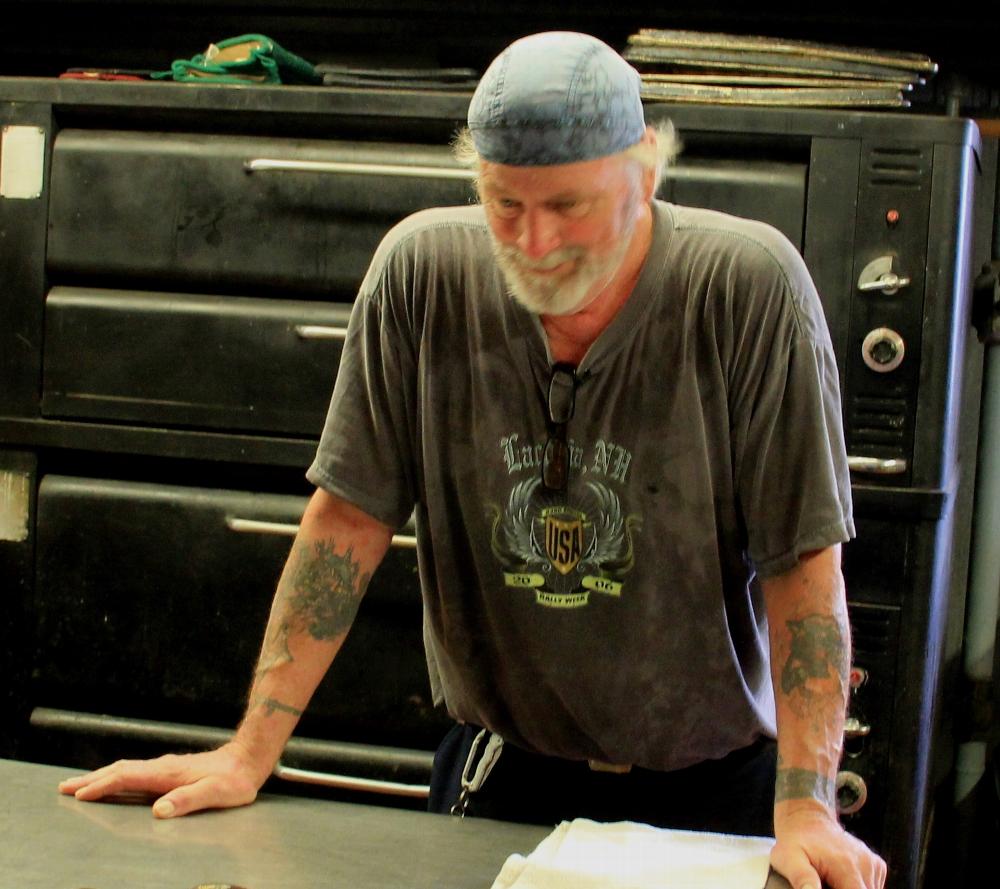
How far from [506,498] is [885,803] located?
757mm

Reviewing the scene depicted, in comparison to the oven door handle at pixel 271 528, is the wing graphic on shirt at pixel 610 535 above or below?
above

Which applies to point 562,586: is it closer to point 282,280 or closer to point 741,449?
point 741,449

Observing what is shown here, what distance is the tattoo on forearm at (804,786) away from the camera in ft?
3.61

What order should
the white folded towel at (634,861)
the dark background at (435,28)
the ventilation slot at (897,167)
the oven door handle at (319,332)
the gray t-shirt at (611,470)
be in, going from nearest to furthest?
the white folded towel at (634,861)
the gray t-shirt at (611,470)
the ventilation slot at (897,167)
the oven door handle at (319,332)
the dark background at (435,28)

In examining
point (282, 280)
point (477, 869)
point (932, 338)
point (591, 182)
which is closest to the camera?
point (477, 869)

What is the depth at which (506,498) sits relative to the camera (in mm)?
1286

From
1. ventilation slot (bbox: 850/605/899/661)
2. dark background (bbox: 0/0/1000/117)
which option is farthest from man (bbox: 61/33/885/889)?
dark background (bbox: 0/0/1000/117)

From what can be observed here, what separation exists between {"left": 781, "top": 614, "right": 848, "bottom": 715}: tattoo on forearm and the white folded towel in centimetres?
14

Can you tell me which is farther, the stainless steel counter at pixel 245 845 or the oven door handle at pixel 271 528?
the oven door handle at pixel 271 528

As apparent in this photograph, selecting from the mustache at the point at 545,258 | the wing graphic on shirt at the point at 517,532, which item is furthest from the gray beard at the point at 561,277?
the wing graphic on shirt at the point at 517,532

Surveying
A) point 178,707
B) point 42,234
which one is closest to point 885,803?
point 178,707

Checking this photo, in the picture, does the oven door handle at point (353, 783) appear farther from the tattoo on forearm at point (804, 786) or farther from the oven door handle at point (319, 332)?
the tattoo on forearm at point (804, 786)

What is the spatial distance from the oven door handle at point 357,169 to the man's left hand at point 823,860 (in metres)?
0.98

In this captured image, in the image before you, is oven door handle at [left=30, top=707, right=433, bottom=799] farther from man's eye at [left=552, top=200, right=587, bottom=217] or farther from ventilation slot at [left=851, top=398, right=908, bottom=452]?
man's eye at [left=552, top=200, right=587, bottom=217]
